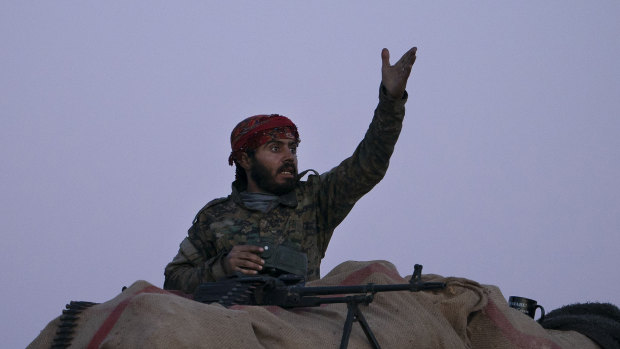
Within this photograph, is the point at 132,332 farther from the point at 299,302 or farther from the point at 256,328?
the point at 299,302

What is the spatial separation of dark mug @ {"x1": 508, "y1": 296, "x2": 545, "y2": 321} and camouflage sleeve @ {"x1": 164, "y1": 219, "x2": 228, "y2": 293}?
1.69 meters

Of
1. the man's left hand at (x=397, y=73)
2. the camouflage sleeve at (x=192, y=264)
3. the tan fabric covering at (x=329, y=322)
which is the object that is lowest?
the tan fabric covering at (x=329, y=322)

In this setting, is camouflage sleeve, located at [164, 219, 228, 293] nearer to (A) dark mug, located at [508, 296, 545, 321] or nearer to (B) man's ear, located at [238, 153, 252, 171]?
(B) man's ear, located at [238, 153, 252, 171]

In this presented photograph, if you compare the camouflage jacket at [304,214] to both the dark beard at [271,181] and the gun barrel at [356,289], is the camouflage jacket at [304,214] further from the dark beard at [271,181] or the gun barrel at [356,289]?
the gun barrel at [356,289]

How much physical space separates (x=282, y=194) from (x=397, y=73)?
122cm

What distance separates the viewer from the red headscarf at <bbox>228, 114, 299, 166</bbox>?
18.3 ft

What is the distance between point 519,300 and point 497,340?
2.13 feet

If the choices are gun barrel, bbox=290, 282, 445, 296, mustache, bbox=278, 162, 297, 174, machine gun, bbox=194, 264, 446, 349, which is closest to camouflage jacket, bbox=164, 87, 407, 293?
mustache, bbox=278, 162, 297, 174

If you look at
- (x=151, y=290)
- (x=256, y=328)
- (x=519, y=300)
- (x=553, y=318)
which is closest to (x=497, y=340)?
(x=519, y=300)

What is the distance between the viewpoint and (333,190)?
544cm

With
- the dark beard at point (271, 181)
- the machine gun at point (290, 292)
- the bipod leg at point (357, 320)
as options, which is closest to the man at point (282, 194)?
the dark beard at point (271, 181)

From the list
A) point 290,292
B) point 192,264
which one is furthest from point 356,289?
point 192,264

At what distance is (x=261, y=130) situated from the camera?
18.2 ft

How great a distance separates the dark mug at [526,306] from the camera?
4374mm
